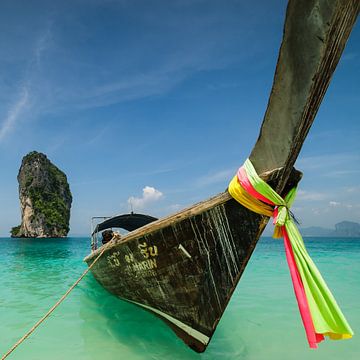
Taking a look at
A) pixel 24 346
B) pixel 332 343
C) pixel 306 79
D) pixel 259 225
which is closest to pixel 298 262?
pixel 259 225

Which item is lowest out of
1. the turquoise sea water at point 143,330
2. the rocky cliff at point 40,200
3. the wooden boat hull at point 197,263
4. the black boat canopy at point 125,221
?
the turquoise sea water at point 143,330

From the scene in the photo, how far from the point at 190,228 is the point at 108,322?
3666mm

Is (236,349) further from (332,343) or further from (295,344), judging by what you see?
(332,343)

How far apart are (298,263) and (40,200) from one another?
86.4 meters

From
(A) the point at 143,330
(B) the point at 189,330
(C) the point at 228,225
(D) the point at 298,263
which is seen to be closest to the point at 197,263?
(C) the point at 228,225

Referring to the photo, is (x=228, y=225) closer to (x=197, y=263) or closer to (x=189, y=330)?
(x=197, y=263)

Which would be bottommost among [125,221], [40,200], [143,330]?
[143,330]

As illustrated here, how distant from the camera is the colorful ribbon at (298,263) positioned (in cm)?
249

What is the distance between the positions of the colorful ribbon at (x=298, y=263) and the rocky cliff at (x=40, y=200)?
8372 centimetres

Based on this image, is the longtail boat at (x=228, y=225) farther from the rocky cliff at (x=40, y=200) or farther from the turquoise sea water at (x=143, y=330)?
the rocky cliff at (x=40, y=200)

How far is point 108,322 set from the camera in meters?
6.04

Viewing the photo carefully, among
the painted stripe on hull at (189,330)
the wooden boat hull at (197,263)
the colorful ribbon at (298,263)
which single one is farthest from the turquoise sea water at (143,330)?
the colorful ribbon at (298,263)

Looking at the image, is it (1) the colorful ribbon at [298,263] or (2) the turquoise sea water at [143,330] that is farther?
(2) the turquoise sea water at [143,330]

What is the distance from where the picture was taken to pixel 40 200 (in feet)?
262
